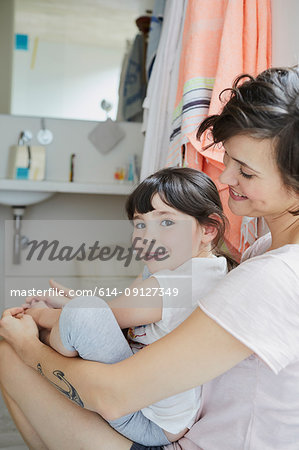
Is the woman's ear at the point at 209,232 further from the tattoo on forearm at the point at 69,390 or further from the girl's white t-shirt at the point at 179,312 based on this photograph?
the tattoo on forearm at the point at 69,390

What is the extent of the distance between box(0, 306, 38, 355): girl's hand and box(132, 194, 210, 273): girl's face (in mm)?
319

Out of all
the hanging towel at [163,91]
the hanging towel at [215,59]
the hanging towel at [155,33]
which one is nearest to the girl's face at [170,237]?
the hanging towel at [215,59]

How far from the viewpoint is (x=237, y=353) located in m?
0.77

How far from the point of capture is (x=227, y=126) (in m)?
0.90

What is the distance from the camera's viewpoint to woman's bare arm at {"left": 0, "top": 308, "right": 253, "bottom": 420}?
77cm

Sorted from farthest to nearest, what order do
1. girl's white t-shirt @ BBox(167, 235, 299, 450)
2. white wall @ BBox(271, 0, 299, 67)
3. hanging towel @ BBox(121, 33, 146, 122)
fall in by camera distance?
hanging towel @ BBox(121, 33, 146, 122) < white wall @ BBox(271, 0, 299, 67) < girl's white t-shirt @ BBox(167, 235, 299, 450)

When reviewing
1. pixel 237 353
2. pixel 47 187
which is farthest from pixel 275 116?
pixel 47 187

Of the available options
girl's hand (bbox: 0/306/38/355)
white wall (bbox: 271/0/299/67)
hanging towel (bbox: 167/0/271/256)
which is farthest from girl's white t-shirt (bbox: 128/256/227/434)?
white wall (bbox: 271/0/299/67)

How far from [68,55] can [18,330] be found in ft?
7.35

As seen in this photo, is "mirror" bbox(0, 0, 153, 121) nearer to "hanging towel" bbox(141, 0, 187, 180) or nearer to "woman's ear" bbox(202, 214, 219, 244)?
"hanging towel" bbox(141, 0, 187, 180)

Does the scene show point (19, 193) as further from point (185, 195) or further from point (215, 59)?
point (185, 195)

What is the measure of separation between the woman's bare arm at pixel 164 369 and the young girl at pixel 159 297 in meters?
0.08

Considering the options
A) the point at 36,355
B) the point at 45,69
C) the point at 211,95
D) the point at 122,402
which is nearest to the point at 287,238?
the point at 122,402

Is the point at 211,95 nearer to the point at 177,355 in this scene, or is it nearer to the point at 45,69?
the point at 177,355
